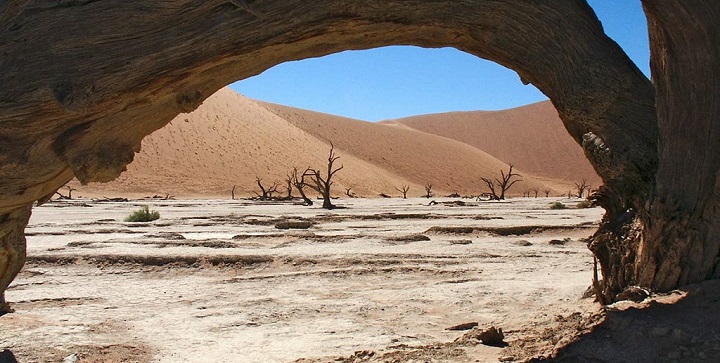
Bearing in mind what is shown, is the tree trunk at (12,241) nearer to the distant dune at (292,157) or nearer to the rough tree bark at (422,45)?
the rough tree bark at (422,45)

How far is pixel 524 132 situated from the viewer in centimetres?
11500

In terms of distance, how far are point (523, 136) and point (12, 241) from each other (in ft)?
370

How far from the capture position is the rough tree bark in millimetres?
3857

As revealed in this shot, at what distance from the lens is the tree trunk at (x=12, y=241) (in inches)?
187

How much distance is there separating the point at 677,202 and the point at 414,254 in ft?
19.9

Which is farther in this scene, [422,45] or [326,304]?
[326,304]

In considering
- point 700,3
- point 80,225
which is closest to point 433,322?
point 700,3

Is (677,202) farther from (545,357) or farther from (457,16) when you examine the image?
(457,16)

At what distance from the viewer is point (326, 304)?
22.3 feet

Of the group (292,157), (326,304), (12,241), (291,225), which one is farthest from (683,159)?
(292,157)

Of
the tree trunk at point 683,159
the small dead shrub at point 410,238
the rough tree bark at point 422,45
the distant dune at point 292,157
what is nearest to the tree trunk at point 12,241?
the rough tree bark at point 422,45

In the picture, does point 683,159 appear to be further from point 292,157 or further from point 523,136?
point 523,136

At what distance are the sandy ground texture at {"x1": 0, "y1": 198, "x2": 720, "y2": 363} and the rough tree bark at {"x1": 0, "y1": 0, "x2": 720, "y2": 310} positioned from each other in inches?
18.7

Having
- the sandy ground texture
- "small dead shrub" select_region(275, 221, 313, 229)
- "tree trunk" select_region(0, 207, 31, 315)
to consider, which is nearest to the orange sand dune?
"small dead shrub" select_region(275, 221, 313, 229)
